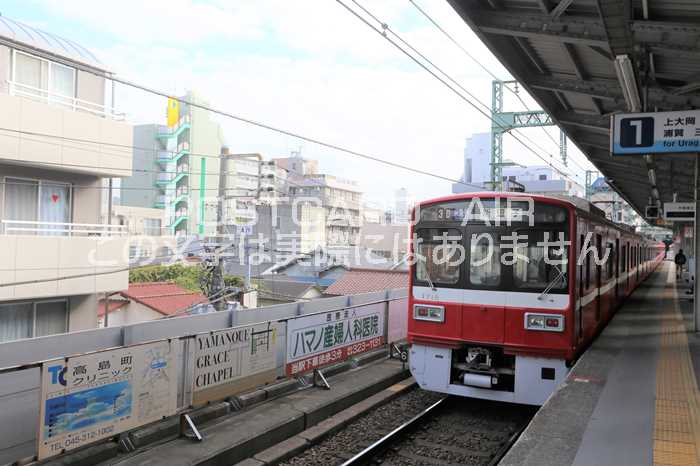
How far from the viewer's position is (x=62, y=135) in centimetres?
1309

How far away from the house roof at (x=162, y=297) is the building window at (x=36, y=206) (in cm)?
522

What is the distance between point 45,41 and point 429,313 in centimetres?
1251

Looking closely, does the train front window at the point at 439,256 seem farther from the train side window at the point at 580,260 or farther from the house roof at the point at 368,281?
the house roof at the point at 368,281

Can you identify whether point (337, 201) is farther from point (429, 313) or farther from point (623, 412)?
point (623, 412)

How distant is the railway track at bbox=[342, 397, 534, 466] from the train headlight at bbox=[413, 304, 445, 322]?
4.05 ft

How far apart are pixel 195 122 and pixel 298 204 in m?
12.4

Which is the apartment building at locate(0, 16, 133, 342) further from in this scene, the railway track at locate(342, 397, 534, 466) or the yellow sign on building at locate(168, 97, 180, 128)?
the yellow sign on building at locate(168, 97, 180, 128)

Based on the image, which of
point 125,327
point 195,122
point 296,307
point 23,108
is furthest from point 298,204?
point 125,327

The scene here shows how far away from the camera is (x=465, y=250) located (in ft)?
24.6

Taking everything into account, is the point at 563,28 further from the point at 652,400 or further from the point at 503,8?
the point at 652,400

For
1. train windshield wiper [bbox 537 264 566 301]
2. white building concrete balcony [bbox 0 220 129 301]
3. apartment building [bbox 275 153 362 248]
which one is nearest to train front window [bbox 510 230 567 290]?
train windshield wiper [bbox 537 264 566 301]

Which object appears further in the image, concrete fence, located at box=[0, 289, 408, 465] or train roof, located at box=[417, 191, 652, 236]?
train roof, located at box=[417, 191, 652, 236]

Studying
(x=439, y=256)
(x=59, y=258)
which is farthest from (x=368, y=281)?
(x=439, y=256)

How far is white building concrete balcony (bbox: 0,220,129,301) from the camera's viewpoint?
12133 millimetres
